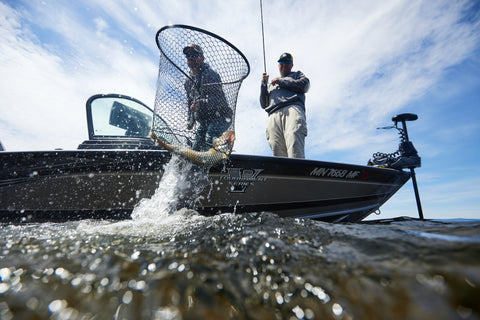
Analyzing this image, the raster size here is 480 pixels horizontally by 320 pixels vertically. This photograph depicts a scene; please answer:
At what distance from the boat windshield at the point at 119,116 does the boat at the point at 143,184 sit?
490 mm

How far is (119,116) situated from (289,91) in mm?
3328

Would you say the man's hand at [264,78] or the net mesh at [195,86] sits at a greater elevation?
the man's hand at [264,78]

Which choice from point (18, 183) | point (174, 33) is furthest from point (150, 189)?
point (174, 33)

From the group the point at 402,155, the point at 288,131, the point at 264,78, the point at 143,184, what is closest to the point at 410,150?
the point at 402,155

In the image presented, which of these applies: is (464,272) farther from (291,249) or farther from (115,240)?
(115,240)

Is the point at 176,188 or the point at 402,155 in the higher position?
the point at 402,155

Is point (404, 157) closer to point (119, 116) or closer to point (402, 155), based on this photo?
point (402, 155)

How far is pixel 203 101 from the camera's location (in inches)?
104

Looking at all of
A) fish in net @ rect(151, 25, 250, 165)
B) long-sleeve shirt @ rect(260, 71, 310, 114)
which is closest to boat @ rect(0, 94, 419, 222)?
fish in net @ rect(151, 25, 250, 165)

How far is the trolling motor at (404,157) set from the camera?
12.5 feet

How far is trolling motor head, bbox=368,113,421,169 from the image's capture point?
3811mm

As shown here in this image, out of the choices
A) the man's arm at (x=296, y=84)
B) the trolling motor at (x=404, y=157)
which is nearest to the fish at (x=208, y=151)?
the man's arm at (x=296, y=84)

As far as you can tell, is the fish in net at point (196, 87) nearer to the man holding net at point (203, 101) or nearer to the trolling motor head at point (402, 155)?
the man holding net at point (203, 101)

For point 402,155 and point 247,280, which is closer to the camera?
point 247,280
